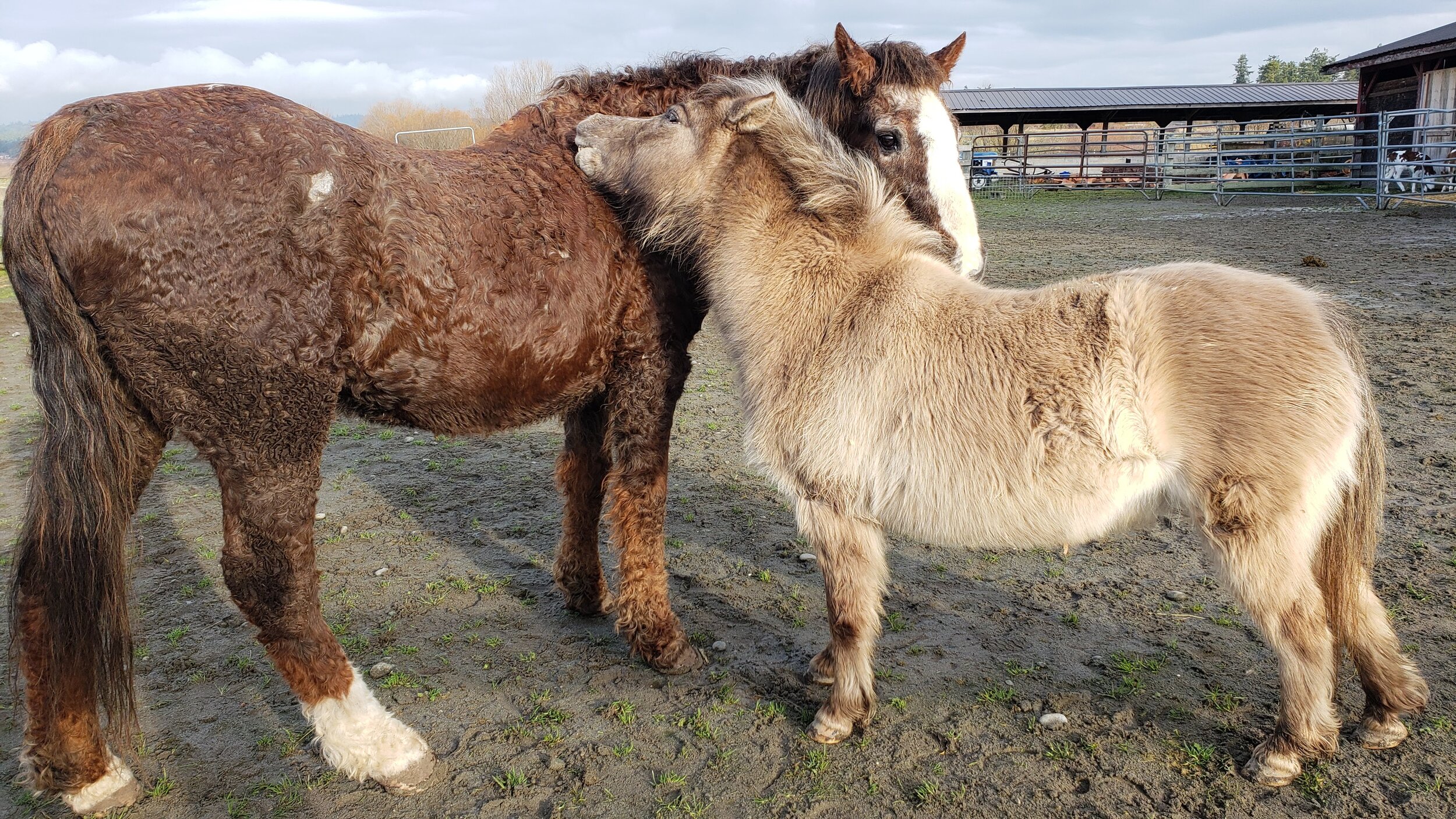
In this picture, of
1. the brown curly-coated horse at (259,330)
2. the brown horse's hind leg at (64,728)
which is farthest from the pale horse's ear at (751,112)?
the brown horse's hind leg at (64,728)

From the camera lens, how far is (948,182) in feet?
12.2

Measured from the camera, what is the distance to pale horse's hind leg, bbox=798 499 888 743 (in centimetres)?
314

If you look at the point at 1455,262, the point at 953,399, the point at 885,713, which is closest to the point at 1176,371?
the point at 953,399

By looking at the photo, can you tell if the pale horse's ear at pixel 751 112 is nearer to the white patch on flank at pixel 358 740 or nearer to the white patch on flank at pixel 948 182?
the white patch on flank at pixel 948 182

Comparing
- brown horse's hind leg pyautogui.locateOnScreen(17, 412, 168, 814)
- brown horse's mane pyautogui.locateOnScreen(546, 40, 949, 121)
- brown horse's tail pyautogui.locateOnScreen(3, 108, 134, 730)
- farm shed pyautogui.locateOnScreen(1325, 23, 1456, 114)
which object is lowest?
brown horse's hind leg pyautogui.locateOnScreen(17, 412, 168, 814)

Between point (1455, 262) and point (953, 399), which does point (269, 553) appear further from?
point (1455, 262)

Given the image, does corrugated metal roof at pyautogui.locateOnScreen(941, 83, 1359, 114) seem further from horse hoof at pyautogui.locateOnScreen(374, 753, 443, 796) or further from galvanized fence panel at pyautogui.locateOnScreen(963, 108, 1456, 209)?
horse hoof at pyautogui.locateOnScreen(374, 753, 443, 796)

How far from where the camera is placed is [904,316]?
3.10 meters

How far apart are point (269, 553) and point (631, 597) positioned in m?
1.45

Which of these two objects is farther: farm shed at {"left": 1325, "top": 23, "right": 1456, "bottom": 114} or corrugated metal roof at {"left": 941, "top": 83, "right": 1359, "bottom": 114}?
corrugated metal roof at {"left": 941, "top": 83, "right": 1359, "bottom": 114}

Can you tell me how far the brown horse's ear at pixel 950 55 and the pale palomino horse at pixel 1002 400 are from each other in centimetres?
123

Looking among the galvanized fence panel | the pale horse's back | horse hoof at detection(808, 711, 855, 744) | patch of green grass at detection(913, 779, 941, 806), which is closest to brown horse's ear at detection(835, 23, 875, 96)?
the pale horse's back

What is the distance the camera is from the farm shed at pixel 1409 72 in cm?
2217

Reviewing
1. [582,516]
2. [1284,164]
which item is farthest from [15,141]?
[1284,164]
